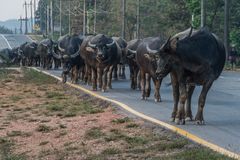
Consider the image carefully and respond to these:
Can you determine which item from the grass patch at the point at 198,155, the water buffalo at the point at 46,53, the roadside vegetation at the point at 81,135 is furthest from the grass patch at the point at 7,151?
the water buffalo at the point at 46,53

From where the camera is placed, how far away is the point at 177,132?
13109 mm

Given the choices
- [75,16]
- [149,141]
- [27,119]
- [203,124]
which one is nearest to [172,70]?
[203,124]

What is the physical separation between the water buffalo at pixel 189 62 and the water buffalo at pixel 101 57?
9.07m

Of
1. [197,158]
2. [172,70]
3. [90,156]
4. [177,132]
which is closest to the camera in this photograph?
[197,158]

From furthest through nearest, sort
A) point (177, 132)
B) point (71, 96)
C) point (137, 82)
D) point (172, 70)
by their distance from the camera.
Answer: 1. point (137, 82)
2. point (71, 96)
3. point (172, 70)
4. point (177, 132)

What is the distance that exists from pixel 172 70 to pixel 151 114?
2.38 metres

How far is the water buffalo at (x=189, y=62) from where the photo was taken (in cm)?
1412

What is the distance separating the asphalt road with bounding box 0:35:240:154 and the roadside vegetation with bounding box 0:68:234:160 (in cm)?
62

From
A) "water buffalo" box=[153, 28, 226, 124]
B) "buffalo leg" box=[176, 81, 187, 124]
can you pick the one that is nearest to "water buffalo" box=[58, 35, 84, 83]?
"water buffalo" box=[153, 28, 226, 124]

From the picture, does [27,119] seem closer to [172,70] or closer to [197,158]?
[172,70]

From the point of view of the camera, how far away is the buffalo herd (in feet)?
46.5

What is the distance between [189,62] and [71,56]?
1415 cm

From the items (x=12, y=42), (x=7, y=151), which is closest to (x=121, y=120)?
(x=7, y=151)

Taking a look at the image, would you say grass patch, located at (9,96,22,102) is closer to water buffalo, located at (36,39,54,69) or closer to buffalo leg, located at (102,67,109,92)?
buffalo leg, located at (102,67,109,92)
